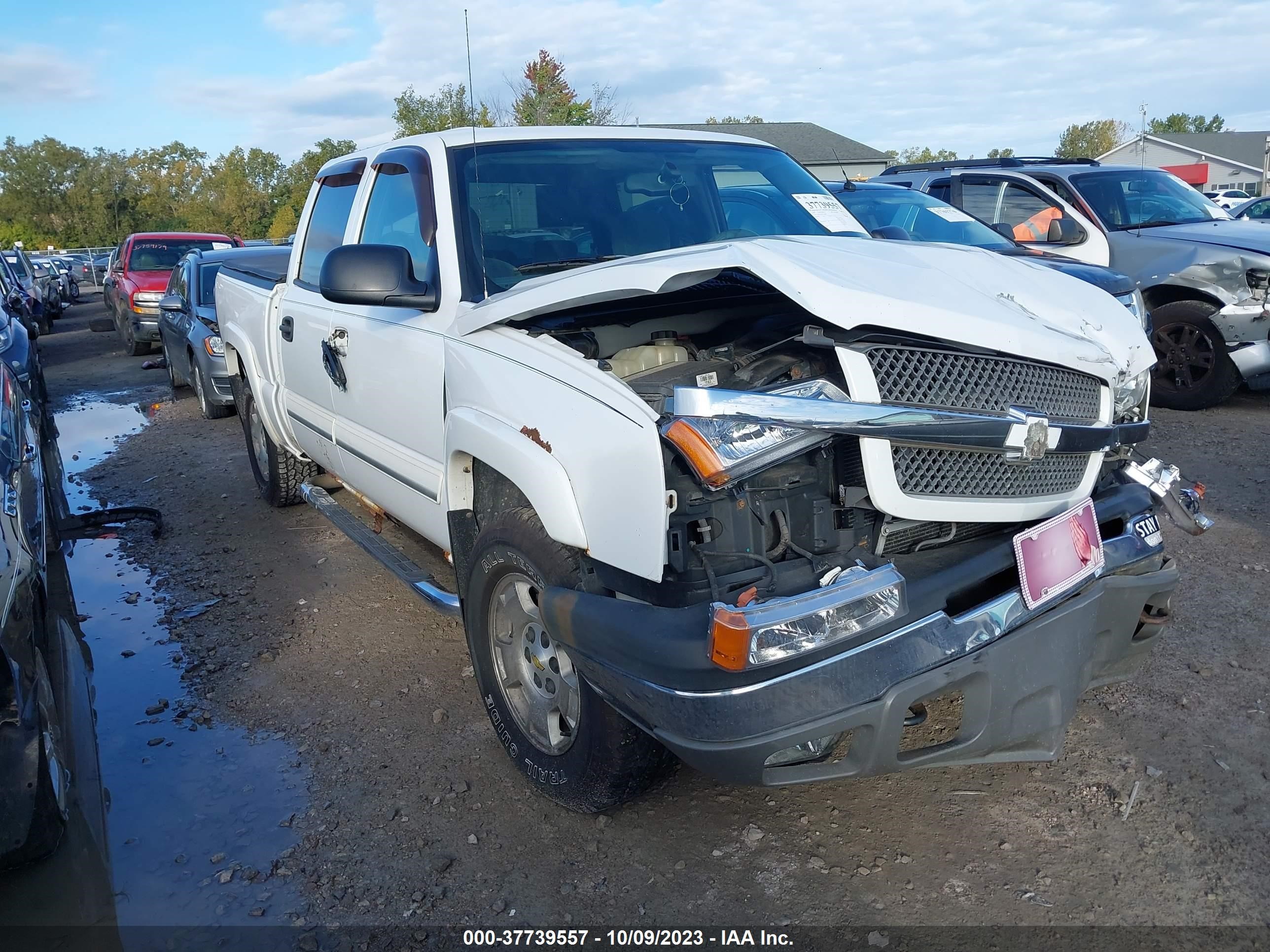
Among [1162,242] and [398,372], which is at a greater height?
[1162,242]

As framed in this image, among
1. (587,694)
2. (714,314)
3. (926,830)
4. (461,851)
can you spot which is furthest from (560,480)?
(926,830)

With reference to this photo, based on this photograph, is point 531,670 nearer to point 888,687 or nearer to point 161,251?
point 888,687

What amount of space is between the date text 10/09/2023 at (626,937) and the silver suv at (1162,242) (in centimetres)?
681

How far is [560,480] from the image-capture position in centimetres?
270

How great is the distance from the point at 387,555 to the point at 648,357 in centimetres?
175

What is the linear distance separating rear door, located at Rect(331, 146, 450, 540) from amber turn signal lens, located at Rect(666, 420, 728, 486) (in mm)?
1325

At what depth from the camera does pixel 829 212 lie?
429 centimetres

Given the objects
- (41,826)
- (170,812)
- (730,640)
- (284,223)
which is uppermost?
(284,223)

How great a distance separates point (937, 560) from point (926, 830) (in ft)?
2.91

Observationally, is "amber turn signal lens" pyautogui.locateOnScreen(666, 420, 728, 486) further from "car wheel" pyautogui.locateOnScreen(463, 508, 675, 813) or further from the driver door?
the driver door

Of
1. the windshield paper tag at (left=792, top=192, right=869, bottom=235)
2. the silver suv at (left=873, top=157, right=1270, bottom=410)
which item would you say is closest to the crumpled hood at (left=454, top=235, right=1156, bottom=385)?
the windshield paper tag at (left=792, top=192, right=869, bottom=235)

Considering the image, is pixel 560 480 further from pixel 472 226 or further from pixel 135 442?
pixel 135 442

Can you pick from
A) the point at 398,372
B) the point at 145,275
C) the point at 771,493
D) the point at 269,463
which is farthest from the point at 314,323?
the point at 145,275

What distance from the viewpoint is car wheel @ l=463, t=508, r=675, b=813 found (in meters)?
2.80
